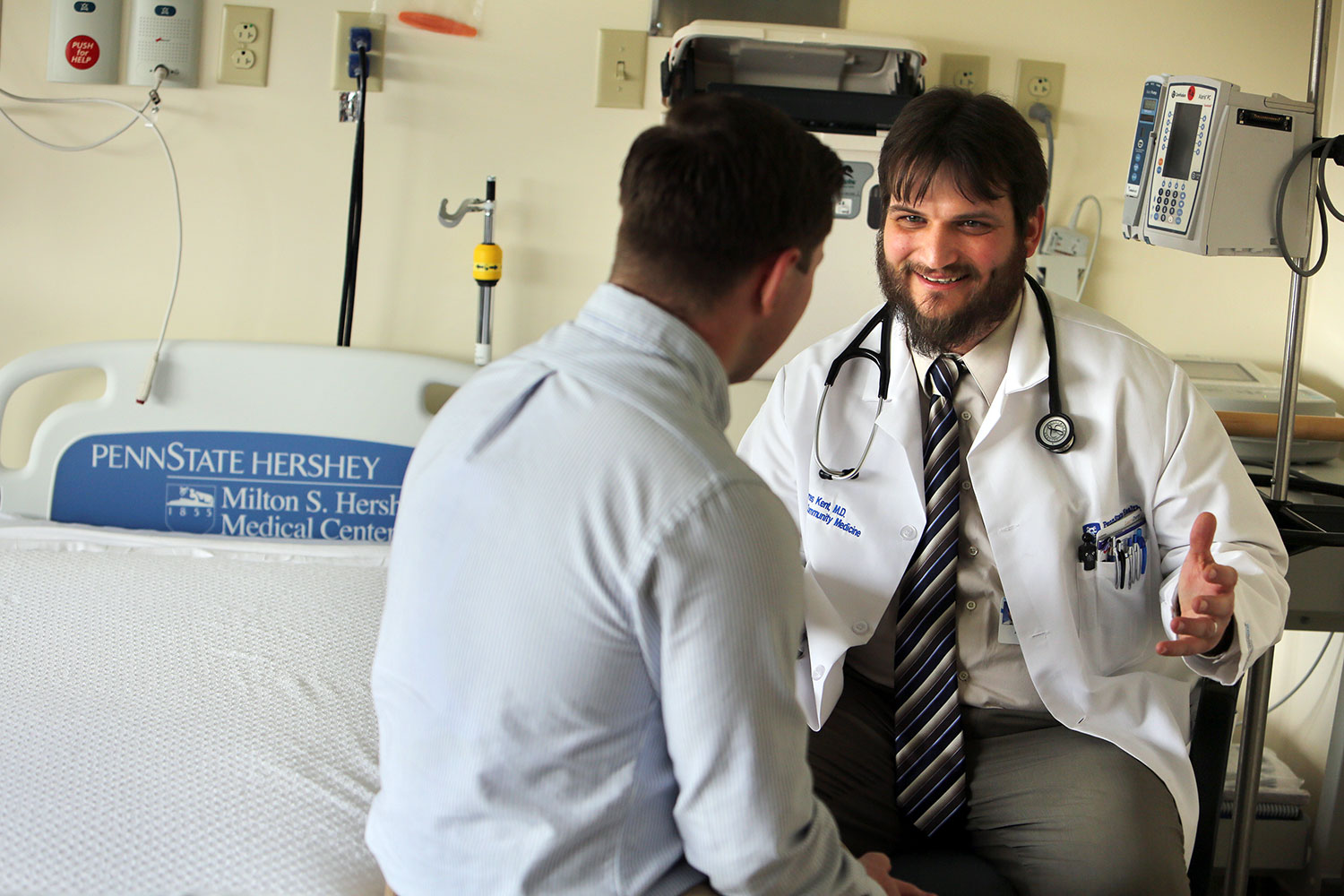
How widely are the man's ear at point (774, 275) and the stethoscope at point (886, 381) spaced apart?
60 cm

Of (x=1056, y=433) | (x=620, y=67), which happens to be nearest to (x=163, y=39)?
(x=620, y=67)

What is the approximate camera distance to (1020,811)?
1400 millimetres

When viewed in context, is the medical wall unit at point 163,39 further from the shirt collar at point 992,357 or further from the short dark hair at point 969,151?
the shirt collar at point 992,357

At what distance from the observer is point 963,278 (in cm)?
155

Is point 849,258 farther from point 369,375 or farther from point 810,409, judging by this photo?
point 369,375

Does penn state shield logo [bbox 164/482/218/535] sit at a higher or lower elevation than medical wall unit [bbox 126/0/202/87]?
lower

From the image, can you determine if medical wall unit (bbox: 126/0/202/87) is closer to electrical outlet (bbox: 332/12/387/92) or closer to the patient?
electrical outlet (bbox: 332/12/387/92)

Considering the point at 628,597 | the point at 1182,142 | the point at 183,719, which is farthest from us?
the point at 1182,142

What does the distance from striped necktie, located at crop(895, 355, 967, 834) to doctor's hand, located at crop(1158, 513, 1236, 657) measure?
270 mm

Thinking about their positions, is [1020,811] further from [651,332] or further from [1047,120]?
[1047,120]

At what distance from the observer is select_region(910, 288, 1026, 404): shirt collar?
1.58 metres

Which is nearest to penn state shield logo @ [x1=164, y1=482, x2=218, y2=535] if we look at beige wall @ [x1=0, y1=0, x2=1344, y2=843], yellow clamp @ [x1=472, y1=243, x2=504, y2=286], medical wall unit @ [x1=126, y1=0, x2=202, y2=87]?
beige wall @ [x1=0, y1=0, x2=1344, y2=843]

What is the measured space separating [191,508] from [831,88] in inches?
64.7

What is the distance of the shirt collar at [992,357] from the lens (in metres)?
1.58
